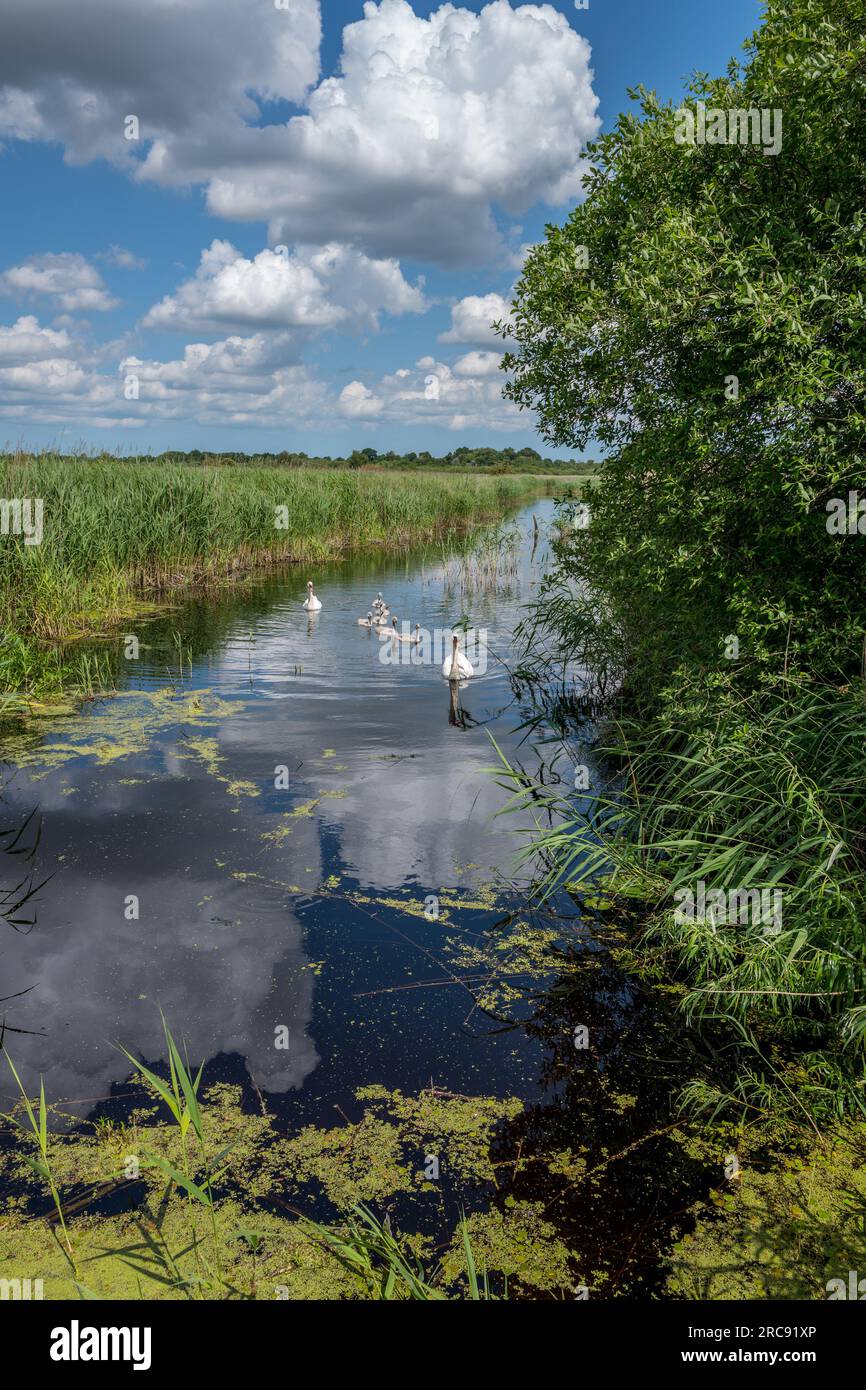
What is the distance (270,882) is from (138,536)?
13311mm

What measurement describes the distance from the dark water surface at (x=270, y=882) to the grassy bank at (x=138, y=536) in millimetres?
1965

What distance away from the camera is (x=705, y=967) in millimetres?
4977

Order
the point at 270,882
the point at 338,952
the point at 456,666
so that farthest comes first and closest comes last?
the point at 456,666 < the point at 270,882 < the point at 338,952

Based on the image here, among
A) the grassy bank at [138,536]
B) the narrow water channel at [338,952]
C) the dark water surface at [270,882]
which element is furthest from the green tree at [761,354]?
the grassy bank at [138,536]

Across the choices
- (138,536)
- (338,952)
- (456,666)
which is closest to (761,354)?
(338,952)

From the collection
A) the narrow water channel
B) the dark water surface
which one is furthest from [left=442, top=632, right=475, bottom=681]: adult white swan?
the narrow water channel

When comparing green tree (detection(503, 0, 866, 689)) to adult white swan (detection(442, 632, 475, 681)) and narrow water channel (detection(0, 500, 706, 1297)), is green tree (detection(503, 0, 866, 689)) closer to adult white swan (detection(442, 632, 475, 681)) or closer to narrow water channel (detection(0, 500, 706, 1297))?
narrow water channel (detection(0, 500, 706, 1297))

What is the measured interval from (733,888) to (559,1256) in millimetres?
2270

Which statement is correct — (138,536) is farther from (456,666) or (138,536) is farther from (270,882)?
(270,882)

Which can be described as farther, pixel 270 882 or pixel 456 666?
pixel 456 666

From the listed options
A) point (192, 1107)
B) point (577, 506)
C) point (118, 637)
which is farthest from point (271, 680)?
point (192, 1107)

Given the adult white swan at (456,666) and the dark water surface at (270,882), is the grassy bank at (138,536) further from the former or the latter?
the adult white swan at (456,666)

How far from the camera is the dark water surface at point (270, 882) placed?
4469mm

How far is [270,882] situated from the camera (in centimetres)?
638
